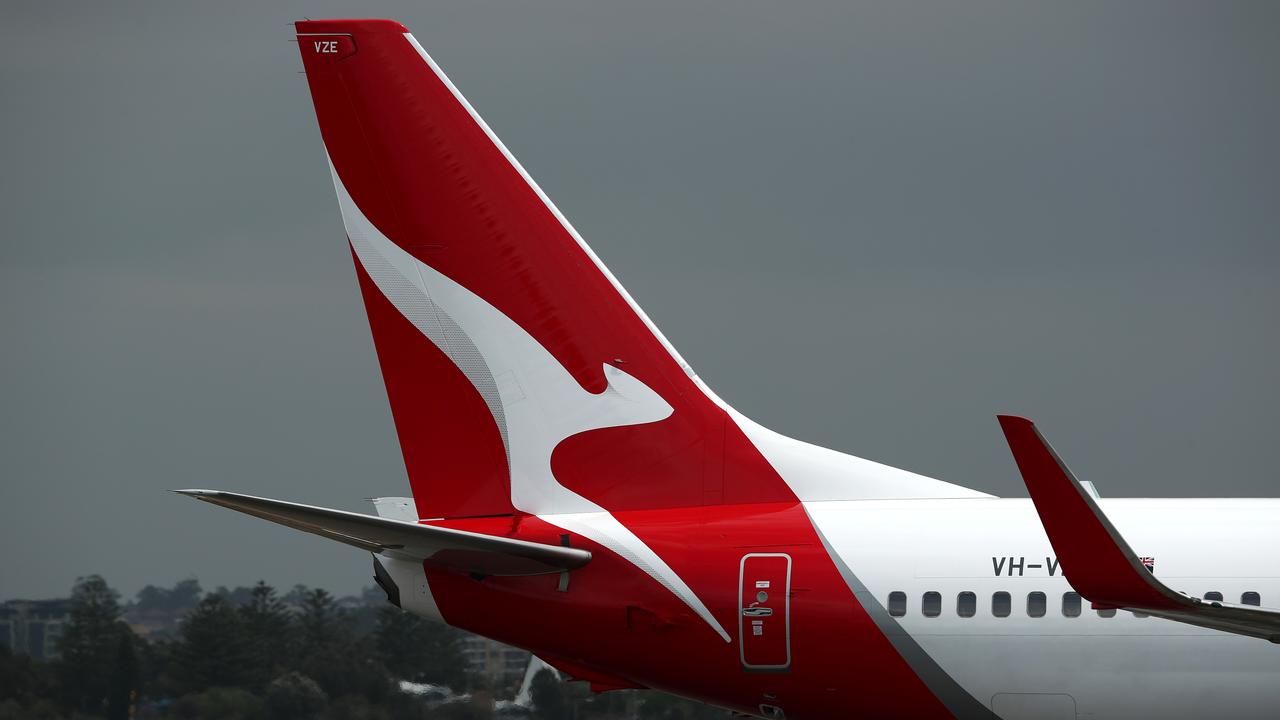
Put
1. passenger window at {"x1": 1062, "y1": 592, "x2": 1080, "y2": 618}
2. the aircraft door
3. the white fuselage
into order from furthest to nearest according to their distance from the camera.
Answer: the aircraft door, passenger window at {"x1": 1062, "y1": 592, "x2": 1080, "y2": 618}, the white fuselage

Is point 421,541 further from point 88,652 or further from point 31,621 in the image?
point 31,621

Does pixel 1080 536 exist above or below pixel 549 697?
above

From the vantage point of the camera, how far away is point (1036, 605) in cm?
1588

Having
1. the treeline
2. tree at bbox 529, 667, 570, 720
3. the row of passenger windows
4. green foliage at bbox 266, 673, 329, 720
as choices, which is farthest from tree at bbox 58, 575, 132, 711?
the row of passenger windows

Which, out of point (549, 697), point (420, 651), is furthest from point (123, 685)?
point (549, 697)

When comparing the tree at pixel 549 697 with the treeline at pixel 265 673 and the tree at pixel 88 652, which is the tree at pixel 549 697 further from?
the tree at pixel 88 652

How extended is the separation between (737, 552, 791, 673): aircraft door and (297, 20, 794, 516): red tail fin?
4.12 feet

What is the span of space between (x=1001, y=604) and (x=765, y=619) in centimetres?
214

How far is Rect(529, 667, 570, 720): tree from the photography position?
78.8 feet

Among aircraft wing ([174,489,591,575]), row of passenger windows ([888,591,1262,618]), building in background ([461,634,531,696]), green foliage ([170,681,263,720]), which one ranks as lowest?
green foliage ([170,681,263,720])

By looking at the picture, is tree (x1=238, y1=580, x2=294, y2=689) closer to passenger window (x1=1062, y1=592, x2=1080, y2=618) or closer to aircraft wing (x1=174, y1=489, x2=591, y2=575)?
aircraft wing (x1=174, y1=489, x2=591, y2=575)

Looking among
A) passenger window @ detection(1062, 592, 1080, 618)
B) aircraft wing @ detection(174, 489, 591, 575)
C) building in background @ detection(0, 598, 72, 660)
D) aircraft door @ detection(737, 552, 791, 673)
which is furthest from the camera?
building in background @ detection(0, 598, 72, 660)

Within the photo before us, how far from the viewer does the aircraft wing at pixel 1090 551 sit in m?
13.6

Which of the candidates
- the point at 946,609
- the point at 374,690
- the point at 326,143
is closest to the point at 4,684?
the point at 374,690
